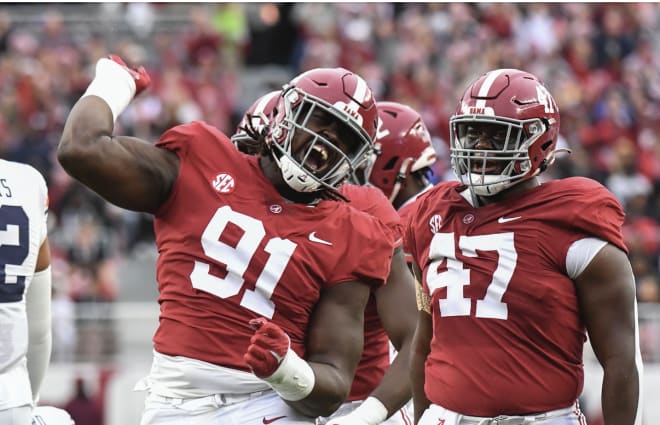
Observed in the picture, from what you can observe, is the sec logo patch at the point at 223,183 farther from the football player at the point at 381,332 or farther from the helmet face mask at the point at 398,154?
the helmet face mask at the point at 398,154

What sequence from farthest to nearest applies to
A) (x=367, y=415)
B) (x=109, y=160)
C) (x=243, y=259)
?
(x=367, y=415), (x=243, y=259), (x=109, y=160)

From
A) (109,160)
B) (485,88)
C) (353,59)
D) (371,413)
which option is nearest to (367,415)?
(371,413)

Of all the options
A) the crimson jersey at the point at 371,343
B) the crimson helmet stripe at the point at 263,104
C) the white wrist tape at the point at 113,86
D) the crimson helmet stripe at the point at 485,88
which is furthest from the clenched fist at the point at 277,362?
the crimson helmet stripe at the point at 263,104

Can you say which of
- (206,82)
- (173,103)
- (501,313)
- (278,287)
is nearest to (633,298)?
(501,313)

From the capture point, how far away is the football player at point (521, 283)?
12.7 feet

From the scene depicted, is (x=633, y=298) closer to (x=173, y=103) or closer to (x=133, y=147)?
(x=133, y=147)

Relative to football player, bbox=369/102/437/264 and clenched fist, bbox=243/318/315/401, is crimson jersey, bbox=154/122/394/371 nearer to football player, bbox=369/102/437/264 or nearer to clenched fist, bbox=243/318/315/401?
clenched fist, bbox=243/318/315/401

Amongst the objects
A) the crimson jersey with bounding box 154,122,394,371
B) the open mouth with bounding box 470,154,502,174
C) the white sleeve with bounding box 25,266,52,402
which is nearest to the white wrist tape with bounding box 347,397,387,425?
the crimson jersey with bounding box 154,122,394,371

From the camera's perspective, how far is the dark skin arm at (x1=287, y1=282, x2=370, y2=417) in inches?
150

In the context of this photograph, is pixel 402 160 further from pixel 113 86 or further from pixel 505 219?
pixel 113 86

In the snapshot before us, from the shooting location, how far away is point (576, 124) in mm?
13977

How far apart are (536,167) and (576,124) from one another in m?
10.2

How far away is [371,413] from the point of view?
14.2 ft

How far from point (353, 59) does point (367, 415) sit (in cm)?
1100
